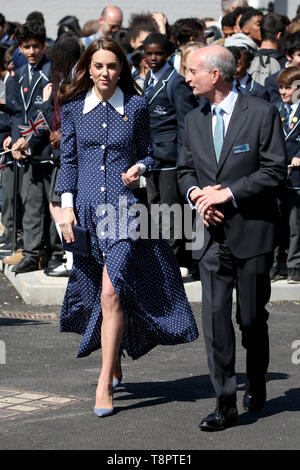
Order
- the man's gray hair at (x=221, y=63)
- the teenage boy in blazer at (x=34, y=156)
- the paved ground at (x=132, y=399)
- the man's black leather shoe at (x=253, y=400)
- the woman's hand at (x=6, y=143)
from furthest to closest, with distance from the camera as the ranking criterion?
1. the woman's hand at (x=6, y=143)
2. the teenage boy in blazer at (x=34, y=156)
3. the man's black leather shoe at (x=253, y=400)
4. the man's gray hair at (x=221, y=63)
5. the paved ground at (x=132, y=399)

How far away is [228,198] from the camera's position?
19.9 ft

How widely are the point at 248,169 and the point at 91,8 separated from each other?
17.9m

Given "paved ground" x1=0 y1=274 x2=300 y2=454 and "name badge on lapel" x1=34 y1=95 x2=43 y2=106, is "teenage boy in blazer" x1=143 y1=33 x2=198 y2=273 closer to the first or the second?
"name badge on lapel" x1=34 y1=95 x2=43 y2=106

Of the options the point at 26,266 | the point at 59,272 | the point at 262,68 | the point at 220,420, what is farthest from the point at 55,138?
the point at 220,420

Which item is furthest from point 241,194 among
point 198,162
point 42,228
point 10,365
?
point 42,228

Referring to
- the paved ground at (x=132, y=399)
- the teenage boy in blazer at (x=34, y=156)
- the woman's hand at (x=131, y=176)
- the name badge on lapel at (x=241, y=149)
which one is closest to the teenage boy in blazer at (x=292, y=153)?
the paved ground at (x=132, y=399)

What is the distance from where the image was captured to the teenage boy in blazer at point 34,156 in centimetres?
1076

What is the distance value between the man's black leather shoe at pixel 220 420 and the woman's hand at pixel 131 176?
4.65ft

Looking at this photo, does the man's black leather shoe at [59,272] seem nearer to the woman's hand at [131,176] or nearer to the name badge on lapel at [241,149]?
the woman's hand at [131,176]

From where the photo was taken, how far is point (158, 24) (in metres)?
14.4

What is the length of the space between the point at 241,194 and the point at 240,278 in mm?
498

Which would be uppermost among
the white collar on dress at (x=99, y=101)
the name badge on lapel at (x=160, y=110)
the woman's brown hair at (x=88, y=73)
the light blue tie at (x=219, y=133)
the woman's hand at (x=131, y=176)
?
the woman's brown hair at (x=88, y=73)

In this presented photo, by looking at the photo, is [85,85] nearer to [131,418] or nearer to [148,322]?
[148,322]

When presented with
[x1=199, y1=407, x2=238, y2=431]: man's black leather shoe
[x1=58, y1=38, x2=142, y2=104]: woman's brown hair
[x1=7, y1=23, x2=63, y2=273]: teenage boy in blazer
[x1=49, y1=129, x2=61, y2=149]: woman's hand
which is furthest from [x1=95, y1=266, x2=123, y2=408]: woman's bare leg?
[x1=7, y1=23, x2=63, y2=273]: teenage boy in blazer
